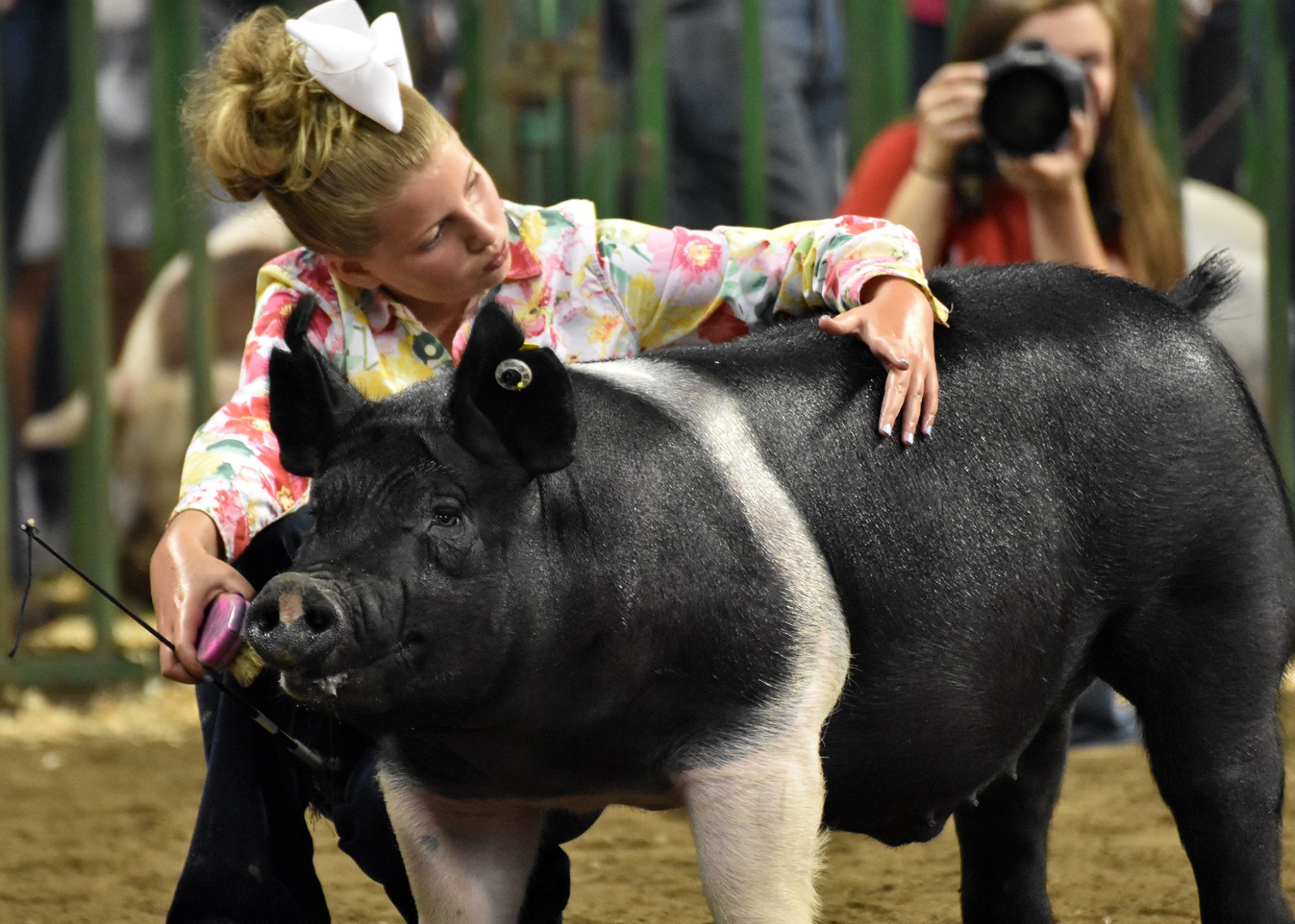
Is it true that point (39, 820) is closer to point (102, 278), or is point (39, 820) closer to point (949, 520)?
point (102, 278)

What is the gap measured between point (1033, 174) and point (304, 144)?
1863mm

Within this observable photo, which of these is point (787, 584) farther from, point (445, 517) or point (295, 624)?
point (295, 624)

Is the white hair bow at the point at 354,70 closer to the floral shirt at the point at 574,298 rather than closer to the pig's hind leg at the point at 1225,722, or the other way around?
the floral shirt at the point at 574,298

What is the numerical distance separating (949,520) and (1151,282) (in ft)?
6.23

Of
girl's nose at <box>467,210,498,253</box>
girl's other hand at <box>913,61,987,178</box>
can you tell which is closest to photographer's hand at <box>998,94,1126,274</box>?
girl's other hand at <box>913,61,987,178</box>

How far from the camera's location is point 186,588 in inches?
74.3

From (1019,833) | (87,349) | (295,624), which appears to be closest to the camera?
(295,624)

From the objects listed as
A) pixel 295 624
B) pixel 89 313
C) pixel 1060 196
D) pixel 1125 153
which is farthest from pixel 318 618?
pixel 89 313

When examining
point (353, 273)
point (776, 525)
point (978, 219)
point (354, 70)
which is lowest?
point (776, 525)

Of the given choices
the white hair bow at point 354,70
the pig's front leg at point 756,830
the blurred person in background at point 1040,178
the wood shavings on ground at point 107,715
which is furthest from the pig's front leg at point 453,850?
the wood shavings on ground at point 107,715

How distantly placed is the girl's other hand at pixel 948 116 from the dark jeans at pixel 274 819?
1.75m

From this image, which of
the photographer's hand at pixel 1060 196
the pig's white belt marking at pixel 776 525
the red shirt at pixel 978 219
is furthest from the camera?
the red shirt at pixel 978 219

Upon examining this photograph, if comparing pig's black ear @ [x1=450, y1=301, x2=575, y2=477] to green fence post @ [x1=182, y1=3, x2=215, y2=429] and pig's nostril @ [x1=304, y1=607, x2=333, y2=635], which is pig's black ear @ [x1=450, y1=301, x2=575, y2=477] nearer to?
pig's nostril @ [x1=304, y1=607, x2=333, y2=635]

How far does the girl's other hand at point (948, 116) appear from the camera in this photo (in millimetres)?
3428
